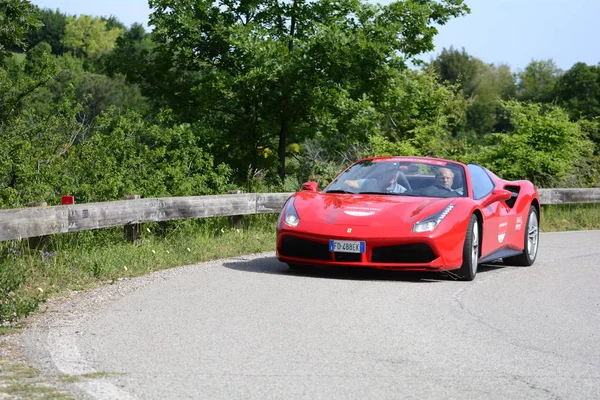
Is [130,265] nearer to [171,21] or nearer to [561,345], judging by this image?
[561,345]

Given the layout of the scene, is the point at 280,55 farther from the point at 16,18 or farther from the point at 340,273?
the point at 340,273

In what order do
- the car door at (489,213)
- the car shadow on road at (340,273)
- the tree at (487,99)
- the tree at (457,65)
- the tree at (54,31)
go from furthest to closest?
the tree at (54,31), the tree at (457,65), the tree at (487,99), the car door at (489,213), the car shadow on road at (340,273)

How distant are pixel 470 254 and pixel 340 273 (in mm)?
1473

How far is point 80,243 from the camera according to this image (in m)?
Result: 11.9

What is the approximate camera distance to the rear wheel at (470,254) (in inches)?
414

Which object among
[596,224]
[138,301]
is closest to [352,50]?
[596,224]

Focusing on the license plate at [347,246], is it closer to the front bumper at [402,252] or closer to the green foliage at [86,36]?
the front bumper at [402,252]

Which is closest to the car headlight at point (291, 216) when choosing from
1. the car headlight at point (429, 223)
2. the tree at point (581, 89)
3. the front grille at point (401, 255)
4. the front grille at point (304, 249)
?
the front grille at point (304, 249)

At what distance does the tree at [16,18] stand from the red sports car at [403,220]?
19.3 feet

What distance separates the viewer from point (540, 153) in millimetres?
27141

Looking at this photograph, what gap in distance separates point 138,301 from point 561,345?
3630 mm

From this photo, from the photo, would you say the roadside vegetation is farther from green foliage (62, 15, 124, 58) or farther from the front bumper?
green foliage (62, 15, 124, 58)

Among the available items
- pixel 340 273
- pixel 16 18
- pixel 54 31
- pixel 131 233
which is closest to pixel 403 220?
pixel 340 273

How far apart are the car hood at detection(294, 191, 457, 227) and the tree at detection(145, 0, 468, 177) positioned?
11.1 metres
